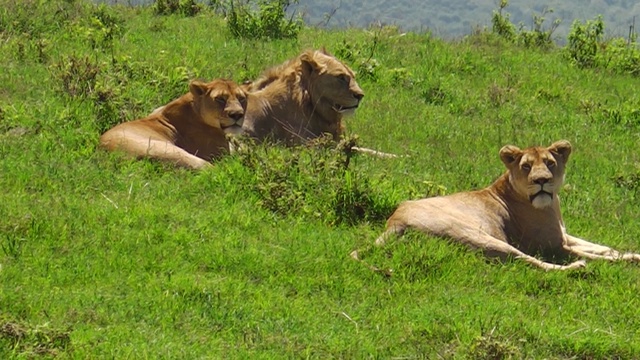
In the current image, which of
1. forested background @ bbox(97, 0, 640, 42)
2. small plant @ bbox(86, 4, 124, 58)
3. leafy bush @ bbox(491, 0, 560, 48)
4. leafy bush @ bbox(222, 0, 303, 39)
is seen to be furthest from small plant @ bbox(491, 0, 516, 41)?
forested background @ bbox(97, 0, 640, 42)

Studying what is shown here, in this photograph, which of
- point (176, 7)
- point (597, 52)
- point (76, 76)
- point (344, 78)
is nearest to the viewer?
point (76, 76)

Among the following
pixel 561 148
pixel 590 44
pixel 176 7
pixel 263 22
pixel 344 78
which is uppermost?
pixel 561 148

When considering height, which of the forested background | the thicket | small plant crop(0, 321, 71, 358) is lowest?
the forested background

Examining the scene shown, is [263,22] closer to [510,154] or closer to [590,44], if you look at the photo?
[590,44]

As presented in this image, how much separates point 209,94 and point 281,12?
510 cm

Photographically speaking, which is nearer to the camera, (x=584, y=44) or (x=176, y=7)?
(x=176, y=7)

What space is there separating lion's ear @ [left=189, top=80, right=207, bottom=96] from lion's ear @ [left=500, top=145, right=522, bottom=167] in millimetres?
3437

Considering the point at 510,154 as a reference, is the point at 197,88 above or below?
below

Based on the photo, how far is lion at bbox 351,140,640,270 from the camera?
10797 millimetres

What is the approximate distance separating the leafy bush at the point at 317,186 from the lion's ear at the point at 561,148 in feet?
4.64

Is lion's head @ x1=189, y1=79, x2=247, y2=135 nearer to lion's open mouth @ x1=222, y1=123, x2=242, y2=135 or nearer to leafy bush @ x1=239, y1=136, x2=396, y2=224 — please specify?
lion's open mouth @ x1=222, y1=123, x2=242, y2=135

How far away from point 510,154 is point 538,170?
35 centimetres

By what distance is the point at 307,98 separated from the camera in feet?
50.5

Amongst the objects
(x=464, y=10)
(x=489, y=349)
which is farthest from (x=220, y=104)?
(x=464, y=10)
